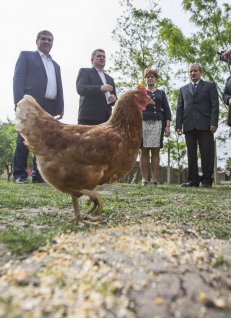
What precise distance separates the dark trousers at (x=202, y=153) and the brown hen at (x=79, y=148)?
4.21 metres

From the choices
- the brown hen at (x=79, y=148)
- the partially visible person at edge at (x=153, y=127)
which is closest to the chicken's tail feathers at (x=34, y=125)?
the brown hen at (x=79, y=148)

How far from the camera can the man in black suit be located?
23.9 ft

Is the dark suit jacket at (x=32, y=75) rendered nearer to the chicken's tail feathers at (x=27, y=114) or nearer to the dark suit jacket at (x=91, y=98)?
the dark suit jacket at (x=91, y=98)

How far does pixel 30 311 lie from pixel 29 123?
214cm

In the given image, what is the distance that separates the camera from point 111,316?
1.32m

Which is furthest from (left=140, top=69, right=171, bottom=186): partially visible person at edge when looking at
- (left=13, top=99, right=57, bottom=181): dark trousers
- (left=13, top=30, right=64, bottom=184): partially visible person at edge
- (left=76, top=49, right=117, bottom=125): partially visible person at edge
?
(left=13, top=99, right=57, bottom=181): dark trousers

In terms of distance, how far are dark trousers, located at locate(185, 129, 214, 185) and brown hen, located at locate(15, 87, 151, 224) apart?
13.8 ft

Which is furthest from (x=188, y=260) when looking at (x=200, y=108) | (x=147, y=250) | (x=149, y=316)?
(x=200, y=108)

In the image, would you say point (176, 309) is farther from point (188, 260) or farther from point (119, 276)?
point (188, 260)

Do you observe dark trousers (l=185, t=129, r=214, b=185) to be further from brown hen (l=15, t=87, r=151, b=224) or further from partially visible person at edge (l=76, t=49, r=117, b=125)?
brown hen (l=15, t=87, r=151, b=224)

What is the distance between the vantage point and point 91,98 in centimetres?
693

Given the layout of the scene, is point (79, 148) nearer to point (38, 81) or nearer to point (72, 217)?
point (72, 217)

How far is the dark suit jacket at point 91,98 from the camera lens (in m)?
6.69

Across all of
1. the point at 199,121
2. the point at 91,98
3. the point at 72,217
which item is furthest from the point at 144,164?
the point at 72,217
